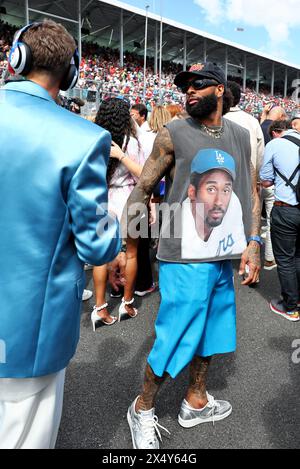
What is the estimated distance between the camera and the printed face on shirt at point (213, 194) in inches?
71.6

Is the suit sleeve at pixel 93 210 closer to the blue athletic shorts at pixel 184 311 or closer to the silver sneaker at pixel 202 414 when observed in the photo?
the blue athletic shorts at pixel 184 311

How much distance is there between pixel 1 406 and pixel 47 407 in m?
0.15

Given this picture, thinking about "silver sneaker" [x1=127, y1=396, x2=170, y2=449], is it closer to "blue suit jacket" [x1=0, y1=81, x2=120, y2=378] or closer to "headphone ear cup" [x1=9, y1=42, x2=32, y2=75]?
"blue suit jacket" [x1=0, y1=81, x2=120, y2=378]

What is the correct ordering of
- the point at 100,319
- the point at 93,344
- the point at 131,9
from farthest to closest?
1. the point at 131,9
2. the point at 100,319
3. the point at 93,344

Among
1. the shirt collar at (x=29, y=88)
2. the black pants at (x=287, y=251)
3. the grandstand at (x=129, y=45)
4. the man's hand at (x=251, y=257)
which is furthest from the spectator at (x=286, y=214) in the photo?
the grandstand at (x=129, y=45)

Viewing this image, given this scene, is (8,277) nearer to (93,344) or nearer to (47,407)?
(47,407)

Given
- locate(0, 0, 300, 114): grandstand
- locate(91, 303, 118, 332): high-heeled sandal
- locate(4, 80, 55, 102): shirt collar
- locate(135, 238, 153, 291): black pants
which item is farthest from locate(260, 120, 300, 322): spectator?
locate(0, 0, 300, 114): grandstand

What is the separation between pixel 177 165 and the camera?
1811mm

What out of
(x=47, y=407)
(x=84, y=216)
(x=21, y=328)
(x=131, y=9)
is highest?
(x=131, y=9)

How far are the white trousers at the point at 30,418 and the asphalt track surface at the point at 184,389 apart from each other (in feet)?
2.55

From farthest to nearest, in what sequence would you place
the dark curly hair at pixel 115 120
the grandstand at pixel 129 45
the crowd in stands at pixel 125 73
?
the grandstand at pixel 129 45 → the crowd in stands at pixel 125 73 → the dark curly hair at pixel 115 120

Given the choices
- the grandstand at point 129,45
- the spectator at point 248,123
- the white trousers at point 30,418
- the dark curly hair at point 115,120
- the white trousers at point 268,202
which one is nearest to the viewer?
the white trousers at point 30,418

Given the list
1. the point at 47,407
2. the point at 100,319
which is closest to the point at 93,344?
the point at 100,319

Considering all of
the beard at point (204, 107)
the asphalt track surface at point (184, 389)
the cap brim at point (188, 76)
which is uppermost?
the cap brim at point (188, 76)
